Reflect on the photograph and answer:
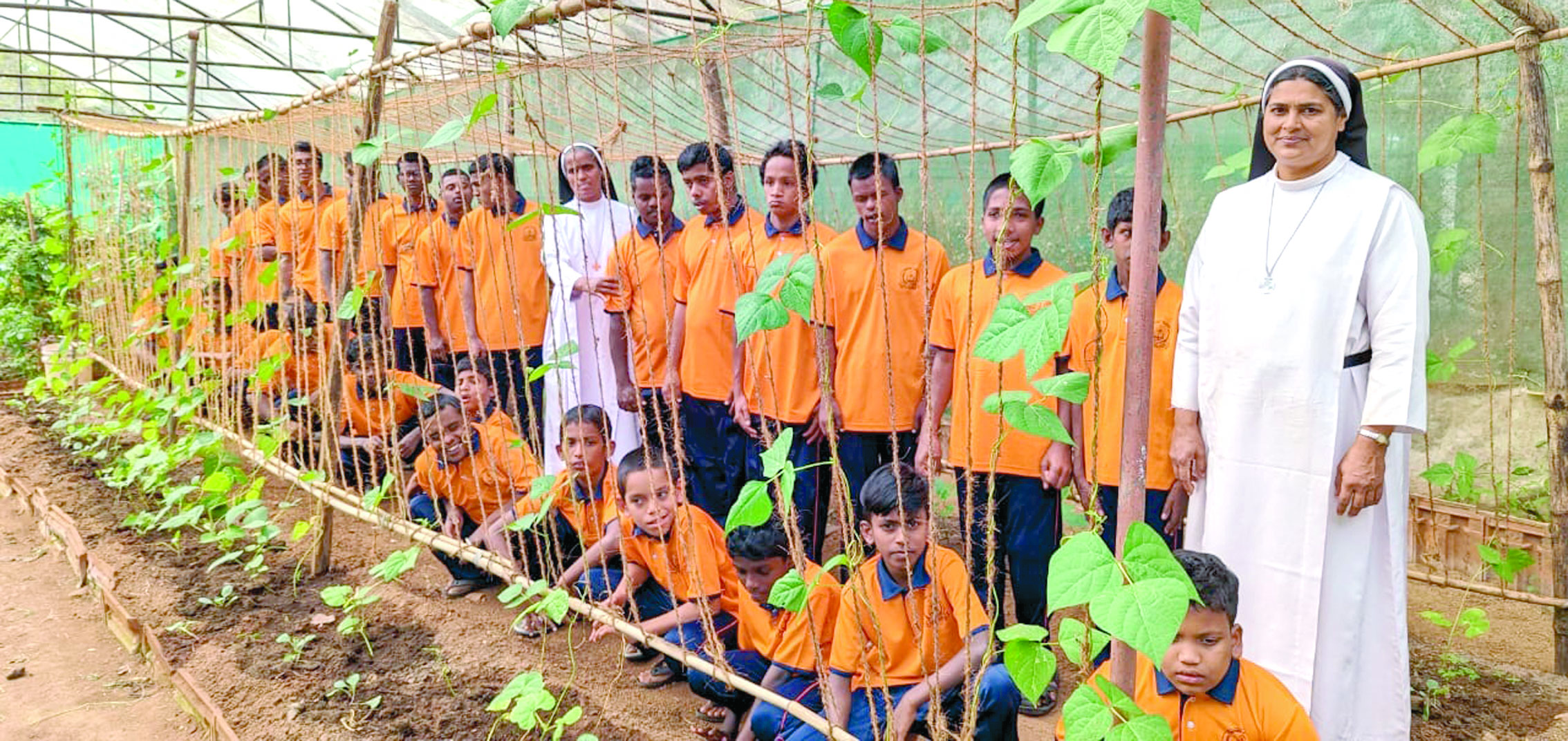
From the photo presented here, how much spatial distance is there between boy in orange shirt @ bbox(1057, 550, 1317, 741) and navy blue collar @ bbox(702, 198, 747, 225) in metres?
2.07

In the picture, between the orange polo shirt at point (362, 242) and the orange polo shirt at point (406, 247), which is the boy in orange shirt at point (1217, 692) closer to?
the orange polo shirt at point (362, 242)

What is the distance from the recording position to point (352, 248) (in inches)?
138

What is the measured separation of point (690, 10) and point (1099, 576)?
1.30 m

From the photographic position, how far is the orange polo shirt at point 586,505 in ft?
10.00

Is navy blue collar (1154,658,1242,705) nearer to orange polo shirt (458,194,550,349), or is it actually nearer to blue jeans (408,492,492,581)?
blue jeans (408,492,492,581)

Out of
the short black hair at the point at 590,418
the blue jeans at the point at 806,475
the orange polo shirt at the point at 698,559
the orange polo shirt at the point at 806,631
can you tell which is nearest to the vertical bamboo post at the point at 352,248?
the short black hair at the point at 590,418

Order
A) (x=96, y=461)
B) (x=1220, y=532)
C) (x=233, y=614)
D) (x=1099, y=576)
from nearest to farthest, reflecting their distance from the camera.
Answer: (x=1099, y=576) < (x=1220, y=532) < (x=233, y=614) < (x=96, y=461)

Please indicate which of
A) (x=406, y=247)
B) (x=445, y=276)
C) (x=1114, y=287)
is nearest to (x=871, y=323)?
(x=1114, y=287)

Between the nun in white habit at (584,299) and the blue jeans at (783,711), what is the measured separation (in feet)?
5.15

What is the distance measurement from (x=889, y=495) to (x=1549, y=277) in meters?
1.81

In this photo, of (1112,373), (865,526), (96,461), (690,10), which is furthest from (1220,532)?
(96,461)

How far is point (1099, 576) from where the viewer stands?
118 centimetres

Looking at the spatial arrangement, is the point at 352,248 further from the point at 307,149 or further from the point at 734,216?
the point at 307,149

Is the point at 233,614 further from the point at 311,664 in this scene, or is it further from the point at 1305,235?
the point at 1305,235
